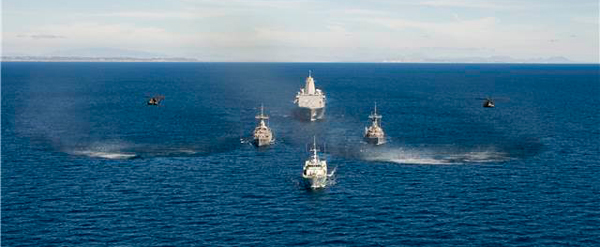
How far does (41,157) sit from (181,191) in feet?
169

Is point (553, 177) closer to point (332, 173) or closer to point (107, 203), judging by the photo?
point (332, 173)

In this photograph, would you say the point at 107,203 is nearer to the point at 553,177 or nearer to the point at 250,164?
the point at 250,164

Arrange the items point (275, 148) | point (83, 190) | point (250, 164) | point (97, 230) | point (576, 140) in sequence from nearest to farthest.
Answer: point (97, 230), point (83, 190), point (250, 164), point (275, 148), point (576, 140)

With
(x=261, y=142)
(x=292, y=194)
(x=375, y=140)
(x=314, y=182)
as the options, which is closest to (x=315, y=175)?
(x=314, y=182)

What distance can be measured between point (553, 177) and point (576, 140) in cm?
5514

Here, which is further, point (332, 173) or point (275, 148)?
point (275, 148)

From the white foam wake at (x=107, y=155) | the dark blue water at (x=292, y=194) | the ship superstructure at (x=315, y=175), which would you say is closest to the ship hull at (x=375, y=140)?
the dark blue water at (x=292, y=194)

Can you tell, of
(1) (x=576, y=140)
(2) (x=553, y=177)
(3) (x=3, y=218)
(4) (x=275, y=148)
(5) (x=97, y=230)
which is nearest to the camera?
(5) (x=97, y=230)

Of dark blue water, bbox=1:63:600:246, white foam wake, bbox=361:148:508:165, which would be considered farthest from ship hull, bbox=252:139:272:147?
white foam wake, bbox=361:148:508:165

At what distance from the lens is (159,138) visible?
192 metres

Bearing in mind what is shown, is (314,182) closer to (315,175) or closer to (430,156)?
(315,175)

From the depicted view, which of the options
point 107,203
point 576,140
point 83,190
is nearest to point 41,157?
point 83,190

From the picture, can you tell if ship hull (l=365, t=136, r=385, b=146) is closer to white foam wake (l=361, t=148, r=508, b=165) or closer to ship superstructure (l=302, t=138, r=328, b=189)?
white foam wake (l=361, t=148, r=508, b=165)

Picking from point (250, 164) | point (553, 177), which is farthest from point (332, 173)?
point (553, 177)
